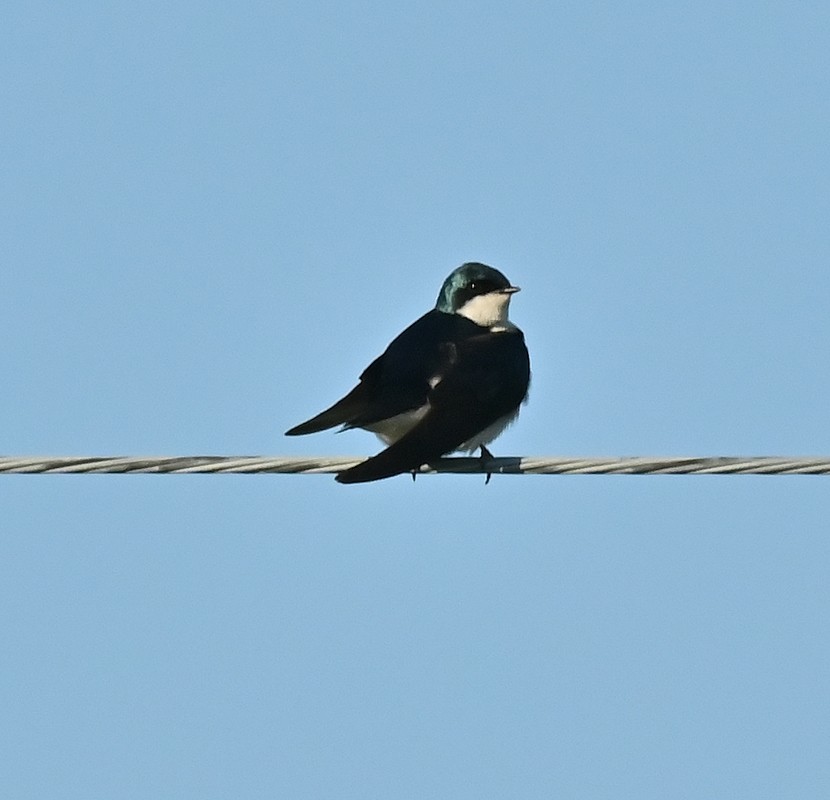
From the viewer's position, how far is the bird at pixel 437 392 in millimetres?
6254

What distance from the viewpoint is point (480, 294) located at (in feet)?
24.9

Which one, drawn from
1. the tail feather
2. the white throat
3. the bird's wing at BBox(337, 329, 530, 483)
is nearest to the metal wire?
the bird's wing at BBox(337, 329, 530, 483)

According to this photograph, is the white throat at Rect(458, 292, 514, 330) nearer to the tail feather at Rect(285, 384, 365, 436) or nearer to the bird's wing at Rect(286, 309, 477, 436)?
the bird's wing at Rect(286, 309, 477, 436)

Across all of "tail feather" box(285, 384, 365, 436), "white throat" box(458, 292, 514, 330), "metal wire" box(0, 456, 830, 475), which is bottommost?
"metal wire" box(0, 456, 830, 475)

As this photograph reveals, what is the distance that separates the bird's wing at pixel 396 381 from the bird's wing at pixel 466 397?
5 cm

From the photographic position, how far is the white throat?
7.56m

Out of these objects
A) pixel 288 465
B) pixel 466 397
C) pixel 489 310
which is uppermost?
pixel 489 310

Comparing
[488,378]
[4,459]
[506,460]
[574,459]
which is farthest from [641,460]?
[488,378]

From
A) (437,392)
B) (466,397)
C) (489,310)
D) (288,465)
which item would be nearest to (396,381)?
(437,392)

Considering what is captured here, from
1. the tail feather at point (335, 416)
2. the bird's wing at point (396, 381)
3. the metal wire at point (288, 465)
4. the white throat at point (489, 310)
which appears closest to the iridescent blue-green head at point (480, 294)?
the white throat at point (489, 310)

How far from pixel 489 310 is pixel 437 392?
110 cm

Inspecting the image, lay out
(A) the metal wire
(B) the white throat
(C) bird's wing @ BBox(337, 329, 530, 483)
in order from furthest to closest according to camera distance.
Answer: (B) the white throat < (C) bird's wing @ BBox(337, 329, 530, 483) < (A) the metal wire

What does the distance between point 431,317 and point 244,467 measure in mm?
2637

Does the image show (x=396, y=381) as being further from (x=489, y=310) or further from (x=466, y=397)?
(x=489, y=310)
